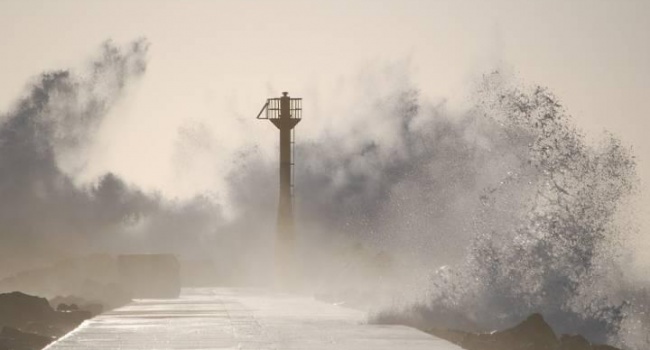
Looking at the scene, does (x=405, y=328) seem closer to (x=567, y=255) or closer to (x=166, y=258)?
(x=567, y=255)

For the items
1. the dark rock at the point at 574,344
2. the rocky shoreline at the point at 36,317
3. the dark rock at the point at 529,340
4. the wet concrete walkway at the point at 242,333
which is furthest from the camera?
the rocky shoreline at the point at 36,317

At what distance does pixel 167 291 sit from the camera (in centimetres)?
8650

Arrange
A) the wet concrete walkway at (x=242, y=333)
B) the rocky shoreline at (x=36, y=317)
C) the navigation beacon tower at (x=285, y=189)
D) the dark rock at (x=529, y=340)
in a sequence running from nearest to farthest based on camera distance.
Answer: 1. the dark rock at (x=529, y=340)
2. the wet concrete walkway at (x=242, y=333)
3. the rocky shoreline at (x=36, y=317)
4. the navigation beacon tower at (x=285, y=189)

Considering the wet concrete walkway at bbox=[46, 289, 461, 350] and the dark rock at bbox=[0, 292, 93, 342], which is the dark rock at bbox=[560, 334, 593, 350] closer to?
the wet concrete walkway at bbox=[46, 289, 461, 350]

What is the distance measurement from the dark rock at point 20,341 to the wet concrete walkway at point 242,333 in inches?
19.0

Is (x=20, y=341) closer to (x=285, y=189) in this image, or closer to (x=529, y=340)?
(x=529, y=340)

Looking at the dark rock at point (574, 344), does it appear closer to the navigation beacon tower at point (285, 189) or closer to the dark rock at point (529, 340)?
the dark rock at point (529, 340)

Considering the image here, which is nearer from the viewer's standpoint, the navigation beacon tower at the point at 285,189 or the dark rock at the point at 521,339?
the dark rock at the point at 521,339

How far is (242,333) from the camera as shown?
3791 cm

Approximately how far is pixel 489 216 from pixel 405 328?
14319 mm

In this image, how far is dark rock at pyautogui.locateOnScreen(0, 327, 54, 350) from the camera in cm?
3312

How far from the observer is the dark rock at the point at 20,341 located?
1304 inches

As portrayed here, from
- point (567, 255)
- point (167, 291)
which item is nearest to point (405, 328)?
Answer: point (567, 255)

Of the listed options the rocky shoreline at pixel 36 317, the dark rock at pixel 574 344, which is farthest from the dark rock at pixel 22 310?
the dark rock at pixel 574 344
